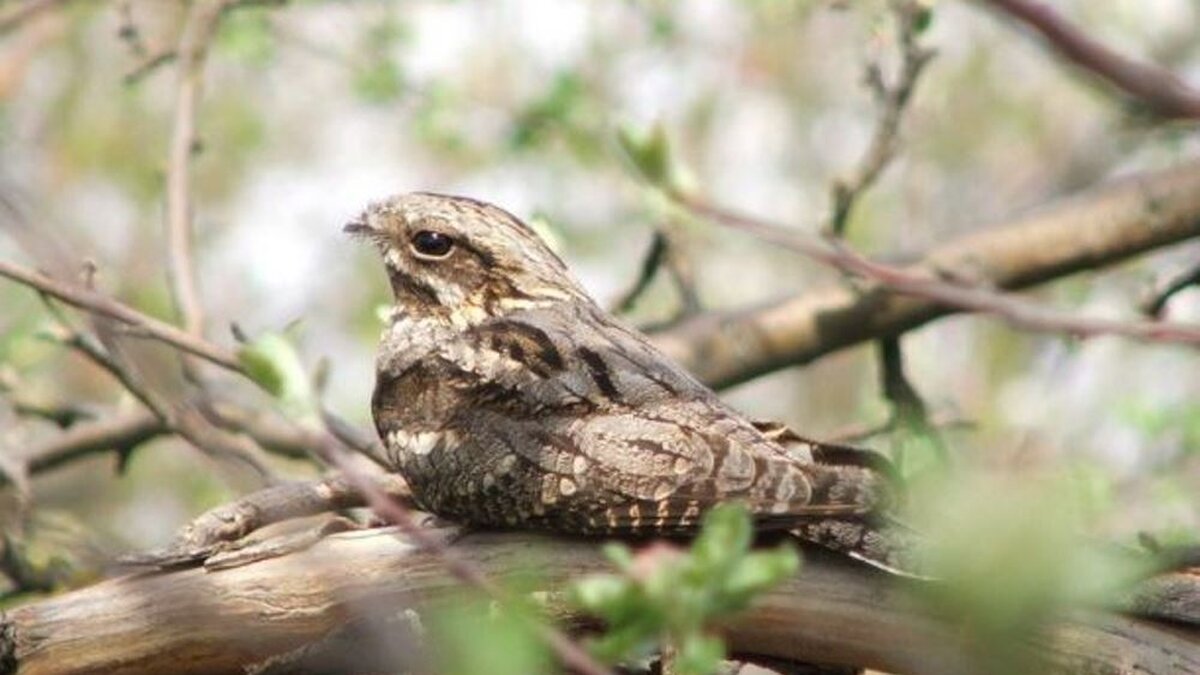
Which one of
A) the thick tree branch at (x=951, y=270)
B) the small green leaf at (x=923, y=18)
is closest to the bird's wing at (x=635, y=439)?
the small green leaf at (x=923, y=18)

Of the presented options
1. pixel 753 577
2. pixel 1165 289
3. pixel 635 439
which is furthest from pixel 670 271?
pixel 753 577

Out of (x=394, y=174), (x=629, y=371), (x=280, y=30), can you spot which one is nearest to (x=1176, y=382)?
(x=280, y=30)

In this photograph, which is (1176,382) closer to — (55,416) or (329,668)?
(55,416)

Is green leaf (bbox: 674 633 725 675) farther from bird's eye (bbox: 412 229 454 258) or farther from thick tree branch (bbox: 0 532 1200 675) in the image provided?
bird's eye (bbox: 412 229 454 258)

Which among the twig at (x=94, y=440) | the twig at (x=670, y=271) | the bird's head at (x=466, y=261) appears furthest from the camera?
the twig at (x=670, y=271)

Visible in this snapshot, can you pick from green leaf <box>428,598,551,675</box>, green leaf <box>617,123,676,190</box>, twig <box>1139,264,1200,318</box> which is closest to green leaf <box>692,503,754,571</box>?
green leaf <box>428,598,551,675</box>

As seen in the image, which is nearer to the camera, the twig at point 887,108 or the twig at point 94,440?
the twig at point 887,108

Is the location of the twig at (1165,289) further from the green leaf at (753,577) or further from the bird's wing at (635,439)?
the green leaf at (753,577)
